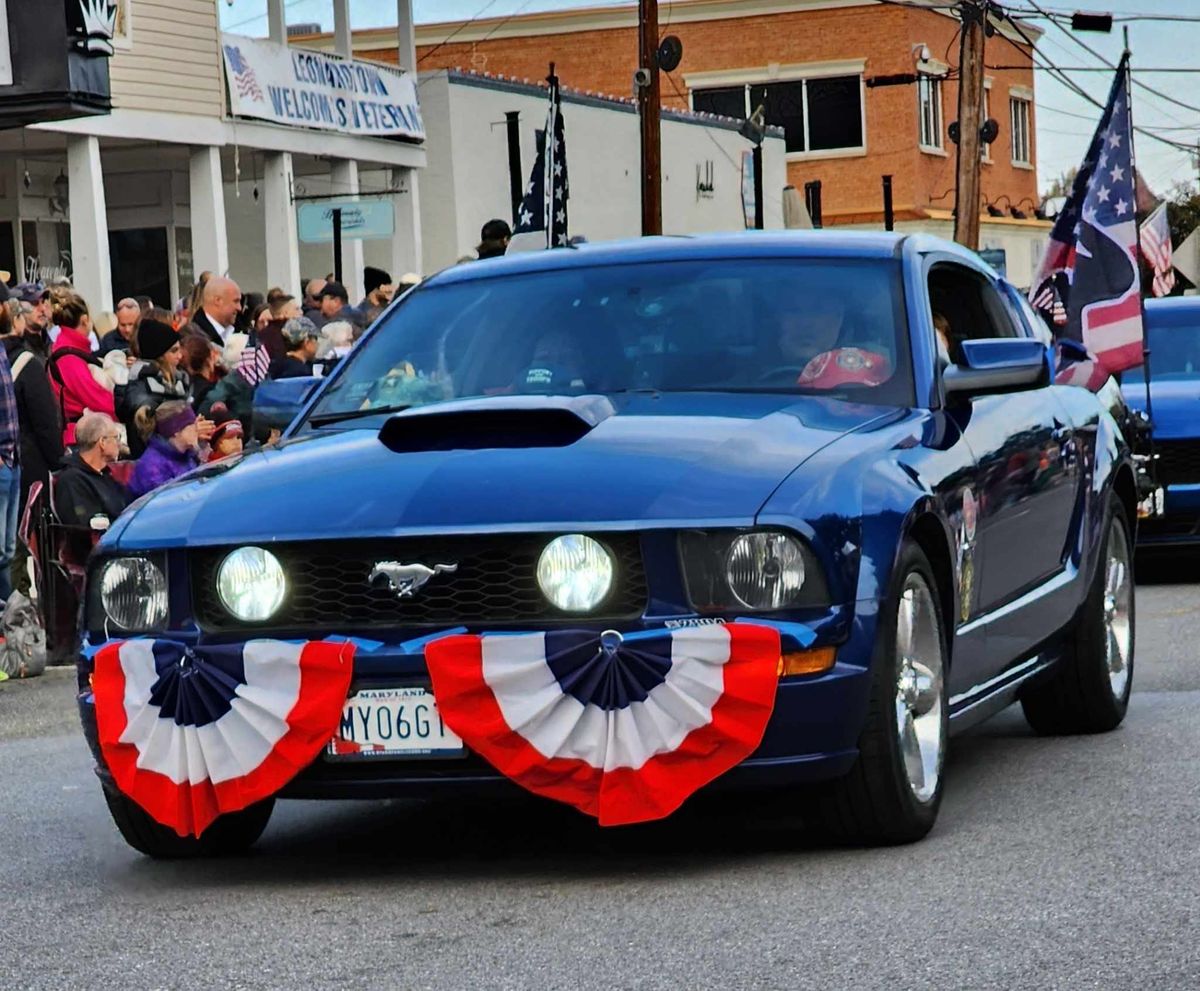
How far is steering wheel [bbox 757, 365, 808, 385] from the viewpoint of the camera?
712cm

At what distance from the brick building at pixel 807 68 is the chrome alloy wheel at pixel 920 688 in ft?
157

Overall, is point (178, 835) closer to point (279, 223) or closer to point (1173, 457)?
point (1173, 457)

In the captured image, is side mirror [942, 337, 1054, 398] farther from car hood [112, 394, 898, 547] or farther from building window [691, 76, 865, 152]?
building window [691, 76, 865, 152]

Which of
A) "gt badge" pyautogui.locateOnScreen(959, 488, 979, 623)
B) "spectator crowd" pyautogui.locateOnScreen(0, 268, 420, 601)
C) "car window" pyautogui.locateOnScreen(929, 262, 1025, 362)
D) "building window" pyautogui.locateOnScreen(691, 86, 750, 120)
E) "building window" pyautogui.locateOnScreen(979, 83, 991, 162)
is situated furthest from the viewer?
"building window" pyautogui.locateOnScreen(979, 83, 991, 162)

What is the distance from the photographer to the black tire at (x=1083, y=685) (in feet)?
27.9

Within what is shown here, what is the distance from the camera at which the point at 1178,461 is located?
52.0ft

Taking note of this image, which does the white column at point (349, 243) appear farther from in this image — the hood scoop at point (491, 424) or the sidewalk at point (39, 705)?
the hood scoop at point (491, 424)

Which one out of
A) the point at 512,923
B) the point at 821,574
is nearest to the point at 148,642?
the point at 512,923

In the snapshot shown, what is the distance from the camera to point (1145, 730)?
8.66 m

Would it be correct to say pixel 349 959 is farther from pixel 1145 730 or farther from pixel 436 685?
pixel 1145 730

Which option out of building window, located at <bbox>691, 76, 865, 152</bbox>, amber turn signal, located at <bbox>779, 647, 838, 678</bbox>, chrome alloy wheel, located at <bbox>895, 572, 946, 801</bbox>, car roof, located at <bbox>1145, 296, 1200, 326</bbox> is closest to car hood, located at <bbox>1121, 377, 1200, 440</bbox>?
car roof, located at <bbox>1145, 296, 1200, 326</bbox>

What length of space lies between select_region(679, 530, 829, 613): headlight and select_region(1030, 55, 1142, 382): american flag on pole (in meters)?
9.63

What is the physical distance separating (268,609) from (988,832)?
1.92 meters

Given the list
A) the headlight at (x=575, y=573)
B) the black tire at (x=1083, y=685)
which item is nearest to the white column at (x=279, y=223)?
the black tire at (x=1083, y=685)
